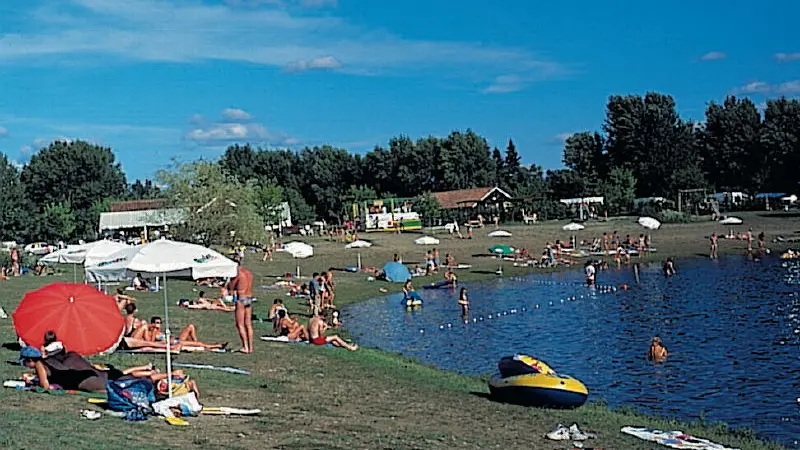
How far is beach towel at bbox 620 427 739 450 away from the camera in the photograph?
14.2 m

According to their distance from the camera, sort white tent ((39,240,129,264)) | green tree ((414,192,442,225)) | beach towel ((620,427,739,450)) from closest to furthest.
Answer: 1. beach towel ((620,427,739,450))
2. white tent ((39,240,129,264))
3. green tree ((414,192,442,225))

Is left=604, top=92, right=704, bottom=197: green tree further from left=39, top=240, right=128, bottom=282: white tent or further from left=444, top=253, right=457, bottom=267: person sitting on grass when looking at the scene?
left=39, top=240, right=128, bottom=282: white tent

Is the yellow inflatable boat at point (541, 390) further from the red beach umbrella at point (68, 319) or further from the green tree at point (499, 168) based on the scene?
the green tree at point (499, 168)

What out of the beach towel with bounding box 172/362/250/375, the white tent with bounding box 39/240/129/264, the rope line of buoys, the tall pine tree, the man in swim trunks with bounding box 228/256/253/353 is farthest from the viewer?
the tall pine tree

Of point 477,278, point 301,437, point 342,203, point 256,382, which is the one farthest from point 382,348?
point 342,203

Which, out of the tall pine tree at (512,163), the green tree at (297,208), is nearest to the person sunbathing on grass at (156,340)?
the green tree at (297,208)

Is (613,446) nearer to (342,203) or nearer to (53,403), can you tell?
(53,403)

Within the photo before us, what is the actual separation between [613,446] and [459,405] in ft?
11.8

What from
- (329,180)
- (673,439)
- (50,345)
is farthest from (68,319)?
(329,180)

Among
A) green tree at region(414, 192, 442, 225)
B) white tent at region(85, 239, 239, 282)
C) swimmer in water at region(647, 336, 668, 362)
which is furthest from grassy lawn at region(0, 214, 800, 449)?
green tree at region(414, 192, 442, 225)

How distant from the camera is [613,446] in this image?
13.7 meters

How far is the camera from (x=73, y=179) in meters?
108

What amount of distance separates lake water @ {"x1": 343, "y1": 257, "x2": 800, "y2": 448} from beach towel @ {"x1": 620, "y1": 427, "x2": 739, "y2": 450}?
7.60ft

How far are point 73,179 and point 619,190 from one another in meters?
61.3
